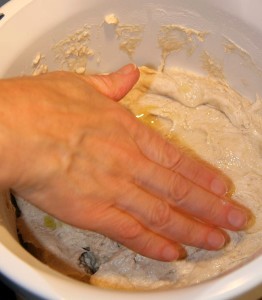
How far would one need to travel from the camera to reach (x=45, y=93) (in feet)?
2.06

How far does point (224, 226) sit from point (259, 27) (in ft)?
1.06

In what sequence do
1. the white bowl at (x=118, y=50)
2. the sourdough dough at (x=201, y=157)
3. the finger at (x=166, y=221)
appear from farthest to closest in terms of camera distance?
the sourdough dough at (x=201, y=157) → the finger at (x=166, y=221) → the white bowl at (x=118, y=50)

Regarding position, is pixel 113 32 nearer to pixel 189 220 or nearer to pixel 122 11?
pixel 122 11

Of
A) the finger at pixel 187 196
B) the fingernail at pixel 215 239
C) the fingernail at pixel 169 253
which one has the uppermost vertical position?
the finger at pixel 187 196

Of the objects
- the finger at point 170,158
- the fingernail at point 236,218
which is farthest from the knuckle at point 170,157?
the fingernail at point 236,218

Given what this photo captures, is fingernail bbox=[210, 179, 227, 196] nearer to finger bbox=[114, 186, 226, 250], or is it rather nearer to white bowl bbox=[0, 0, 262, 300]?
finger bbox=[114, 186, 226, 250]

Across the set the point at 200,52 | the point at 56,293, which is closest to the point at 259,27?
the point at 200,52

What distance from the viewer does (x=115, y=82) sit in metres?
0.75

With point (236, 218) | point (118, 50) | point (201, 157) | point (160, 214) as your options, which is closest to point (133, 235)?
Result: point (160, 214)

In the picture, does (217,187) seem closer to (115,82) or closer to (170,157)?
(170,157)

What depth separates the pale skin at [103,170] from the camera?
1.94ft

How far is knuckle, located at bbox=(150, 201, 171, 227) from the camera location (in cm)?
67

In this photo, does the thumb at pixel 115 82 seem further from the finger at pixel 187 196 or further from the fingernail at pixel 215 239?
the fingernail at pixel 215 239

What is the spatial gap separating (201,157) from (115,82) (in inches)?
9.9
